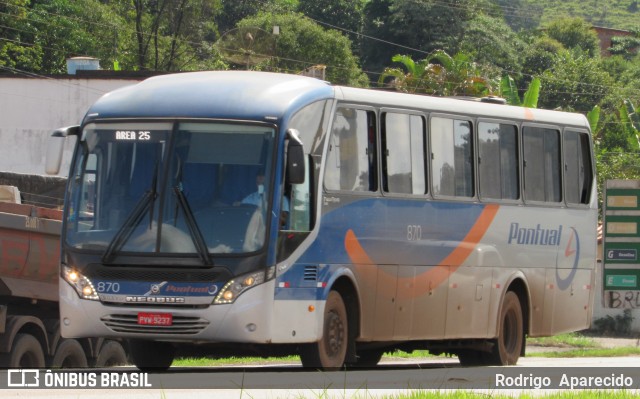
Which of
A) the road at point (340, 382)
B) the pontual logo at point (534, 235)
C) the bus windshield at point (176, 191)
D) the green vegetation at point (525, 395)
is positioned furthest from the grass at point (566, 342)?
the green vegetation at point (525, 395)

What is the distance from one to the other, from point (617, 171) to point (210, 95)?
43223mm

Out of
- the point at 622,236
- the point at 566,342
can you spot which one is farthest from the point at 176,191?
the point at 622,236

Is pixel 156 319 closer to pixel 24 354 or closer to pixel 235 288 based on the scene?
pixel 235 288

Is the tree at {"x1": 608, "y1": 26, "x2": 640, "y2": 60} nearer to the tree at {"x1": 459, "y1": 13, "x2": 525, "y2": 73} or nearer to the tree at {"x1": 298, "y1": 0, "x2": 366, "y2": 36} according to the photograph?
the tree at {"x1": 459, "y1": 13, "x2": 525, "y2": 73}

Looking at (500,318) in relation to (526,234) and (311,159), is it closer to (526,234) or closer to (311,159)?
(526,234)

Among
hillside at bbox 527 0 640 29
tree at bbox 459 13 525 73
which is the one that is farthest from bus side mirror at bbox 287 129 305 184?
hillside at bbox 527 0 640 29

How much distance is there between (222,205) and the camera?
13695mm

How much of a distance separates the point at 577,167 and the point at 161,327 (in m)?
8.69

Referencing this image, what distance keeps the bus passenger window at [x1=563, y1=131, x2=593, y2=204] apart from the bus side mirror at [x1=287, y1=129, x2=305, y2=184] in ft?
23.0

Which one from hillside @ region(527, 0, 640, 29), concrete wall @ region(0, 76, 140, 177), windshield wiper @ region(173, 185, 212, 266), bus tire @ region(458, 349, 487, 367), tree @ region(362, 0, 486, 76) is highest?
hillside @ region(527, 0, 640, 29)

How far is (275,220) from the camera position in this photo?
541 inches

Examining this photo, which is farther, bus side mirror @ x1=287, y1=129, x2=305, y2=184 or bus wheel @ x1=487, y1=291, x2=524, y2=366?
bus wheel @ x1=487, y1=291, x2=524, y2=366

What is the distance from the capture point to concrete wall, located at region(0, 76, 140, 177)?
4894 centimetres

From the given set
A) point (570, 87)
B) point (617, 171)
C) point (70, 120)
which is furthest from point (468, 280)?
point (570, 87)
